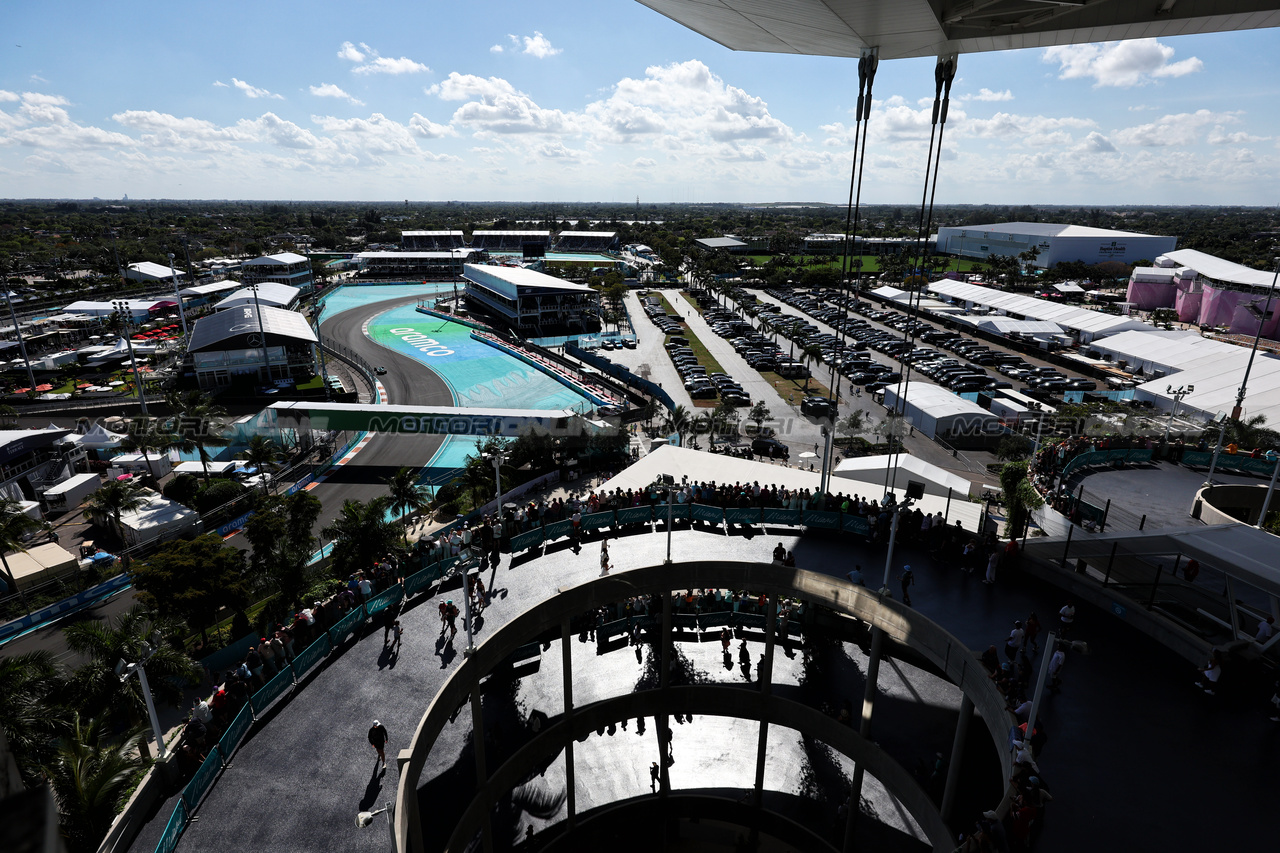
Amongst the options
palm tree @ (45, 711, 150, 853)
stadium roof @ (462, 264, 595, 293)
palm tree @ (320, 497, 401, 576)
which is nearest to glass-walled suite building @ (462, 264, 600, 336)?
stadium roof @ (462, 264, 595, 293)

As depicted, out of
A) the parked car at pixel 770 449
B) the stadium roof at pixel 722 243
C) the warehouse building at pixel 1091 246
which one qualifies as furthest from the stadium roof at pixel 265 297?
the warehouse building at pixel 1091 246

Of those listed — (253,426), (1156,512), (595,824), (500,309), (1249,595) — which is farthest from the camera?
(500,309)

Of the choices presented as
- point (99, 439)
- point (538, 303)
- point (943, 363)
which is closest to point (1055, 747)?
point (99, 439)

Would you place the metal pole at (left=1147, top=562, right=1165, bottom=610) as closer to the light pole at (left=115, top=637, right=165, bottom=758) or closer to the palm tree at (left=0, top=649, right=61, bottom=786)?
the light pole at (left=115, top=637, right=165, bottom=758)

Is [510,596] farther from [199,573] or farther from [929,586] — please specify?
[929,586]

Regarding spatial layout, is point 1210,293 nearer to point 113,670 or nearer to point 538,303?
point 538,303

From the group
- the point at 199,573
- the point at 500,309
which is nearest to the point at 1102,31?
the point at 199,573
